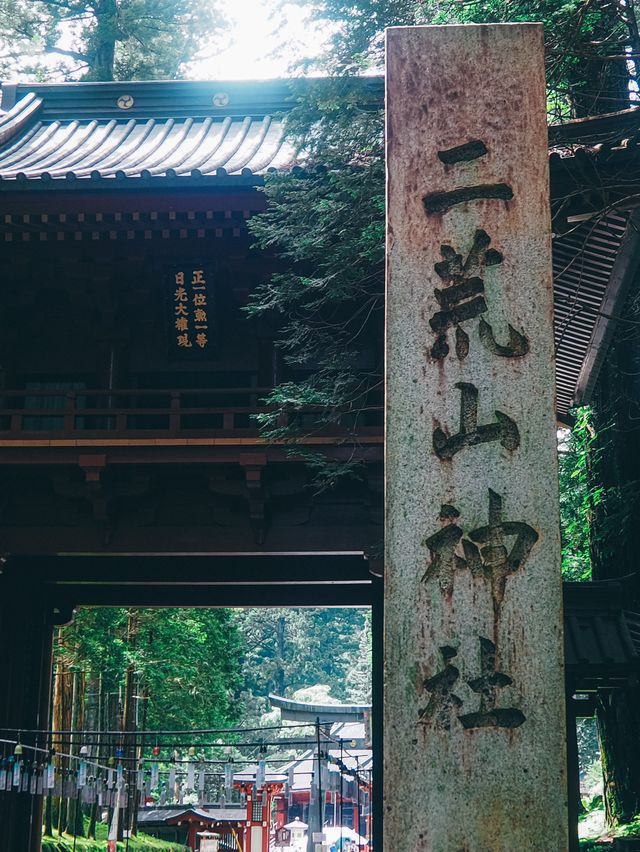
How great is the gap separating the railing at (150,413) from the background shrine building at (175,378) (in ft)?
0.07

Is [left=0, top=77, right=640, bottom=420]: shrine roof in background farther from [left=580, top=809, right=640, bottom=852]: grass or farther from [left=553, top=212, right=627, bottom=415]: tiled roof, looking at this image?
[left=580, top=809, right=640, bottom=852]: grass

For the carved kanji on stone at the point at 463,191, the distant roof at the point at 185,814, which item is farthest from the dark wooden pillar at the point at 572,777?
the distant roof at the point at 185,814

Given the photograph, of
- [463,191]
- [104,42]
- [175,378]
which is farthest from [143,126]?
[104,42]

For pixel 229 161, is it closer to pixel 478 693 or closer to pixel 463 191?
pixel 463 191

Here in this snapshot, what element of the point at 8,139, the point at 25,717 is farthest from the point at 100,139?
the point at 25,717

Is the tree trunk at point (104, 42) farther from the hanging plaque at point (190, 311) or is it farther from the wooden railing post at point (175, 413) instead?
the wooden railing post at point (175, 413)

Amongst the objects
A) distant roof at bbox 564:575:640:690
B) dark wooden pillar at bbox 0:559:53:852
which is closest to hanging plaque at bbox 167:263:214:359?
dark wooden pillar at bbox 0:559:53:852

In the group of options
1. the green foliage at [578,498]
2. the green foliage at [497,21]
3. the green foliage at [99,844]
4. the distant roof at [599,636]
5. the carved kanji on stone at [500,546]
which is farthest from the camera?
the green foliage at [99,844]

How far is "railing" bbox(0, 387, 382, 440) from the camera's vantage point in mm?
9281

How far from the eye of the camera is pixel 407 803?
418cm

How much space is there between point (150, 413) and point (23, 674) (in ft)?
14.8

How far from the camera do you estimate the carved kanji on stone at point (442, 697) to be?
4219 millimetres

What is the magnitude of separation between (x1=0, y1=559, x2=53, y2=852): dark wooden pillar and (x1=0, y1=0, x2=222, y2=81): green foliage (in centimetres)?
1540

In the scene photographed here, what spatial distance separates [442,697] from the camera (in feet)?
13.9
